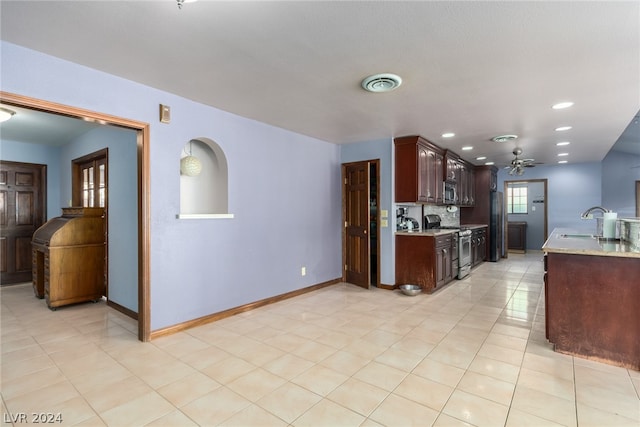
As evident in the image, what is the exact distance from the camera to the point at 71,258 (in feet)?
13.5

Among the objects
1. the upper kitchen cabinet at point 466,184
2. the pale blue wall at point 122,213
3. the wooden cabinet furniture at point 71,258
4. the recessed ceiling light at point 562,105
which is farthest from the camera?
the upper kitchen cabinet at point 466,184

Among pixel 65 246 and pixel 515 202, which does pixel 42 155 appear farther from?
pixel 515 202

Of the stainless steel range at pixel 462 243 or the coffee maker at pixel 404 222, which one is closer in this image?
the coffee maker at pixel 404 222

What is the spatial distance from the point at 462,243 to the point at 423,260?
143 cm

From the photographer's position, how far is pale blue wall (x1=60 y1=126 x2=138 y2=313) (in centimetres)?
368

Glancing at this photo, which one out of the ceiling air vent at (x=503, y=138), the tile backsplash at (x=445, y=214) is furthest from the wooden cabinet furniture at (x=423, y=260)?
the ceiling air vent at (x=503, y=138)

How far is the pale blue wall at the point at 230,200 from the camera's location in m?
2.56

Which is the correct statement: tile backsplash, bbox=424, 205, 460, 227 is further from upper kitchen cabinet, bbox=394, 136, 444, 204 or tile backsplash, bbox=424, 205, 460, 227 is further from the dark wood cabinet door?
upper kitchen cabinet, bbox=394, 136, 444, 204

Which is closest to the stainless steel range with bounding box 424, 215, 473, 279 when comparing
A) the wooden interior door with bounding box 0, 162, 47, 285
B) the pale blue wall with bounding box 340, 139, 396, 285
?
the pale blue wall with bounding box 340, 139, 396, 285

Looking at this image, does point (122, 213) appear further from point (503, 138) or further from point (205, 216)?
point (503, 138)

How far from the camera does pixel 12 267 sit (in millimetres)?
5316

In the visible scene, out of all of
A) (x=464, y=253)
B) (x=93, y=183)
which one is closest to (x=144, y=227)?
(x=93, y=183)

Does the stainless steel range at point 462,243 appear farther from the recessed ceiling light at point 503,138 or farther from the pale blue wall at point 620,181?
the pale blue wall at point 620,181

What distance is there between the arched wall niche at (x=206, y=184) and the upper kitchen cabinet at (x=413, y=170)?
2617 millimetres
